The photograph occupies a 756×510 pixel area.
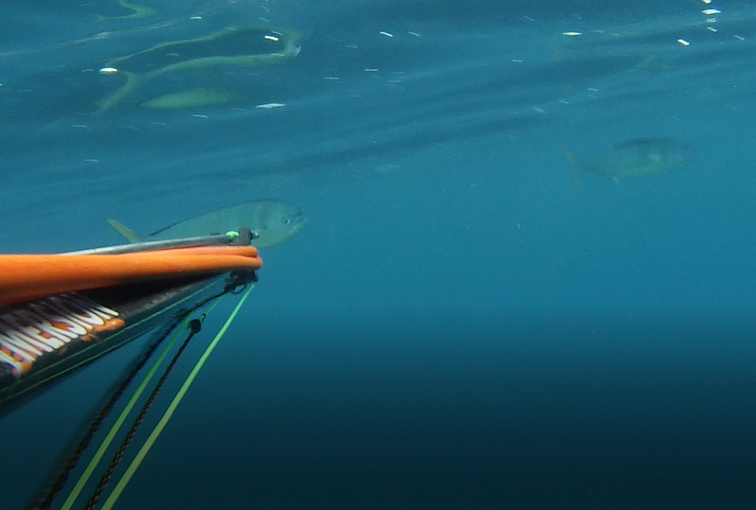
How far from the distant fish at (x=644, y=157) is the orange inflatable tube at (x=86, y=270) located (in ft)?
54.7

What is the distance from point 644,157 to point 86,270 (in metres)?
19.0

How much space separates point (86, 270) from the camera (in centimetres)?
217

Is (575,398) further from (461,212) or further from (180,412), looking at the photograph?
(461,212)

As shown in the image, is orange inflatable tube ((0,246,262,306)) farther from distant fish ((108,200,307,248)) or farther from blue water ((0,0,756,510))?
distant fish ((108,200,307,248))

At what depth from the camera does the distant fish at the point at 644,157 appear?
58.0 feet

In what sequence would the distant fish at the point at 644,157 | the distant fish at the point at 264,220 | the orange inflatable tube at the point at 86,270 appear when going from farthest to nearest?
the distant fish at the point at 644,157 → the distant fish at the point at 264,220 → the orange inflatable tube at the point at 86,270

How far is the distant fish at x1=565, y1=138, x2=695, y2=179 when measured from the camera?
17.7 meters

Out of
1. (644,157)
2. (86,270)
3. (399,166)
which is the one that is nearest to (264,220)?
(86,270)

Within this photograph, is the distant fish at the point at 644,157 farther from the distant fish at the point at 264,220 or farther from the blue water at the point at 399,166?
the distant fish at the point at 264,220

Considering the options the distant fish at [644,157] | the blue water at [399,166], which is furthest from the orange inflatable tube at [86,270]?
the distant fish at [644,157]

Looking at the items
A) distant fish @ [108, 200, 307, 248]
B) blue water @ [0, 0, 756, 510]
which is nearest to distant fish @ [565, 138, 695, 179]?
blue water @ [0, 0, 756, 510]

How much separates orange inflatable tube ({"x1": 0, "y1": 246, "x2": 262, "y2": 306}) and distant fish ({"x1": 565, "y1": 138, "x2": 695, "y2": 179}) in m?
16.7

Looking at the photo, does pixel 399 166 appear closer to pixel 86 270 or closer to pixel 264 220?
pixel 264 220

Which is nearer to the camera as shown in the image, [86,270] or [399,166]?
[86,270]
